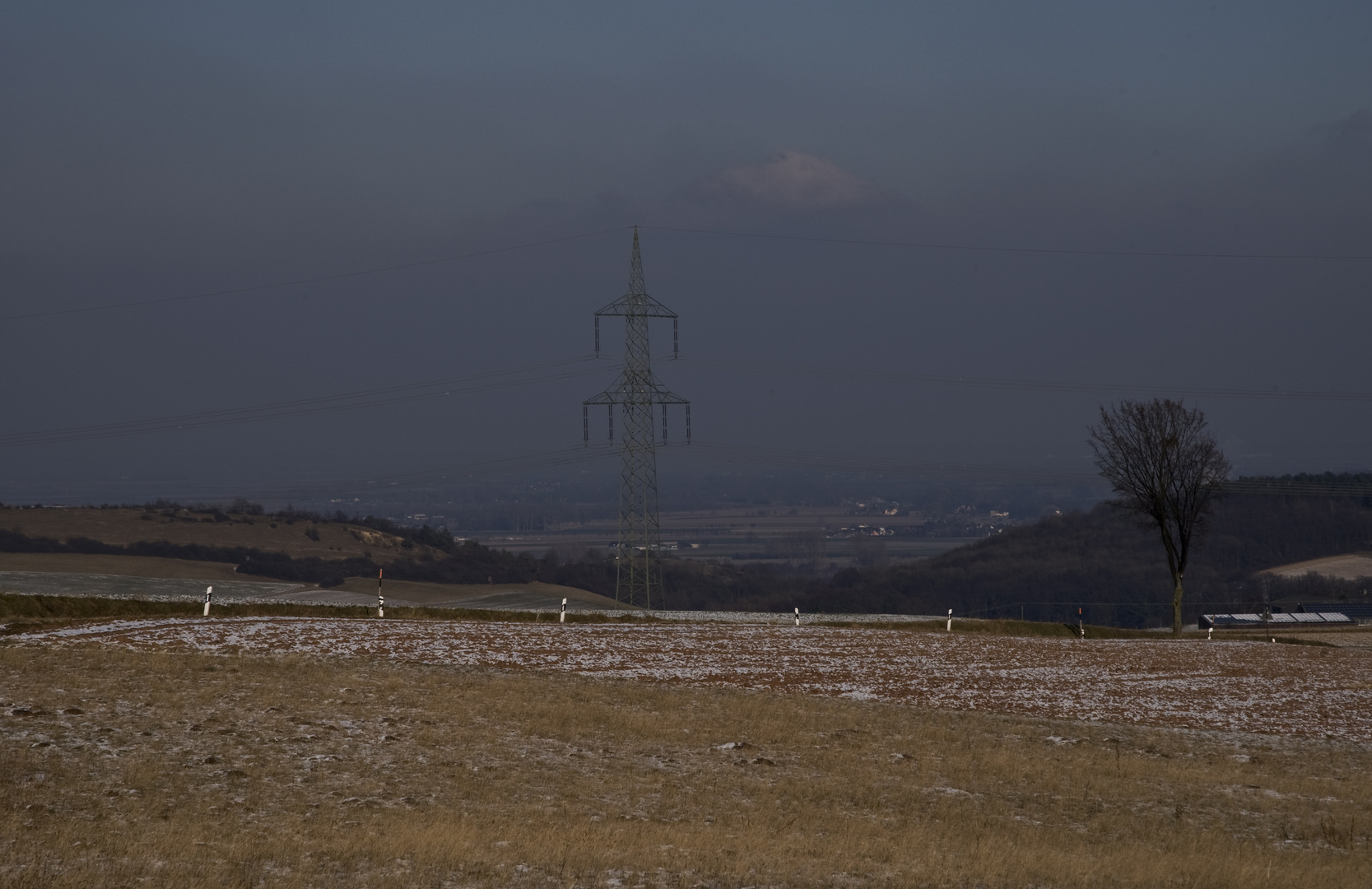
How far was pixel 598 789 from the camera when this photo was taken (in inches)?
735

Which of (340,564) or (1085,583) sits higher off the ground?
(340,564)

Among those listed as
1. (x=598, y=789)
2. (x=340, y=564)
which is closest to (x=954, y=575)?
(x=340, y=564)

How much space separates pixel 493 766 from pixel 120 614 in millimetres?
25796

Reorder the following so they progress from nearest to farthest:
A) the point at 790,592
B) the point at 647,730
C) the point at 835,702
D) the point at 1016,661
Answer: the point at 647,730, the point at 835,702, the point at 1016,661, the point at 790,592

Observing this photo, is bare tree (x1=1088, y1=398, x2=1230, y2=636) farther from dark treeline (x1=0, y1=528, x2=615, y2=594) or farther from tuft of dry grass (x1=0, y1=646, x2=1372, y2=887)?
dark treeline (x1=0, y1=528, x2=615, y2=594)

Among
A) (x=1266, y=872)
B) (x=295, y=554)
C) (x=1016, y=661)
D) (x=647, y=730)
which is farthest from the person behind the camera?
(x=295, y=554)

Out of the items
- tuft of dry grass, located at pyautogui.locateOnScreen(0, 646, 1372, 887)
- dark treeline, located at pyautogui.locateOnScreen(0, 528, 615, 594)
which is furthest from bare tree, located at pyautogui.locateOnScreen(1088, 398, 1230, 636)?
dark treeline, located at pyautogui.locateOnScreen(0, 528, 615, 594)

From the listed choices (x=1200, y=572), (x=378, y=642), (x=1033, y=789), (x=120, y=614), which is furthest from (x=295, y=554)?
(x=1200, y=572)

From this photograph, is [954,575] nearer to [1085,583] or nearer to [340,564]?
[1085,583]

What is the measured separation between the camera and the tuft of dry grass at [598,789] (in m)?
14.0

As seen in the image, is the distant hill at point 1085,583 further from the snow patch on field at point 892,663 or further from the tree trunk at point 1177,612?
the snow patch on field at point 892,663

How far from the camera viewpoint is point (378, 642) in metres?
→ 34.9

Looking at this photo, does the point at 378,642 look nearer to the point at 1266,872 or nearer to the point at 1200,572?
the point at 1266,872

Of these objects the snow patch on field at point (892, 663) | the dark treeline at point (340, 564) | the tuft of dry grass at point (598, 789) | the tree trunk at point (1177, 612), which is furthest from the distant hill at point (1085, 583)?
the tuft of dry grass at point (598, 789)
